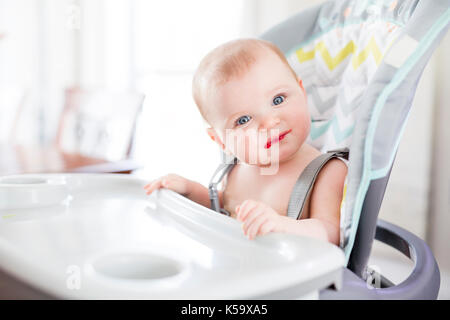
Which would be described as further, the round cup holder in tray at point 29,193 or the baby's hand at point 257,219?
the round cup holder in tray at point 29,193

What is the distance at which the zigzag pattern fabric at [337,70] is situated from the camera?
0.73 meters

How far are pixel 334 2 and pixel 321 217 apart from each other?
491 mm

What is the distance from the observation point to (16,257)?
1.29 feet

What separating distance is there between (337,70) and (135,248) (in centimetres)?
54

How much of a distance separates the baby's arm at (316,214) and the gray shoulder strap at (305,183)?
0.5 inches

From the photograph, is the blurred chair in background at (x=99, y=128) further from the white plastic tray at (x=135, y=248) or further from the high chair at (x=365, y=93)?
the high chair at (x=365, y=93)

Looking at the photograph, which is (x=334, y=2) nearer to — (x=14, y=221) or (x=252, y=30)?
(x=14, y=221)

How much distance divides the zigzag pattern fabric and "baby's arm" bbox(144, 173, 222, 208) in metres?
0.24

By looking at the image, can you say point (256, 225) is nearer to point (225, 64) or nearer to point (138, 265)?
point (138, 265)

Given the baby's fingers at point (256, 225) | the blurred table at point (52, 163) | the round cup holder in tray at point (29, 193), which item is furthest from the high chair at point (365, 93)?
the blurred table at point (52, 163)

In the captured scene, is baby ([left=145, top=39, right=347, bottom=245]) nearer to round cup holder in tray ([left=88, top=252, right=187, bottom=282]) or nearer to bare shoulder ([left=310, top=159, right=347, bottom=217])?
bare shoulder ([left=310, top=159, right=347, bottom=217])

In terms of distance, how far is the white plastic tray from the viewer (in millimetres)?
348

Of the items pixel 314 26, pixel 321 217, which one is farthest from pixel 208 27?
pixel 321 217
